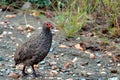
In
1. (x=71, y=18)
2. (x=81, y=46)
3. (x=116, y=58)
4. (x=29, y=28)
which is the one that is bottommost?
Answer: (x=116, y=58)

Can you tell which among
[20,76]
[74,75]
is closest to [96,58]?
[74,75]

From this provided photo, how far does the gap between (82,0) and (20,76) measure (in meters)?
2.09

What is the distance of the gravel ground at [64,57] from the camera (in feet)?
18.6

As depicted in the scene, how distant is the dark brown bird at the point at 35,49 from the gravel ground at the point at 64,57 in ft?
0.73

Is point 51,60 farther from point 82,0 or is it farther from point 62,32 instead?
point 82,0

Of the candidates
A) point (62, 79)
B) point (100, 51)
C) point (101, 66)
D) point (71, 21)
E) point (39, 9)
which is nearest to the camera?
point (62, 79)

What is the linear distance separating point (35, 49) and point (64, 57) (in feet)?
2.88

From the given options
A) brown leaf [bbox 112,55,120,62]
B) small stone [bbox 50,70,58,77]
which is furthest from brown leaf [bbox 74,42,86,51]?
small stone [bbox 50,70,58,77]

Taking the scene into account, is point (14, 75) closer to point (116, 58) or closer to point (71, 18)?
point (116, 58)

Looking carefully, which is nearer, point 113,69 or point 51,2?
point 113,69

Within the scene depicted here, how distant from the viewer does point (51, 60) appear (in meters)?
6.10

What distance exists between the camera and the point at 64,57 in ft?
20.4

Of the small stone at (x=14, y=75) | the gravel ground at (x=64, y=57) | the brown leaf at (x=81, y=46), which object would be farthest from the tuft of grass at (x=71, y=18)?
the small stone at (x=14, y=75)

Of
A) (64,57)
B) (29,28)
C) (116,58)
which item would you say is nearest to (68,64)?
(64,57)
